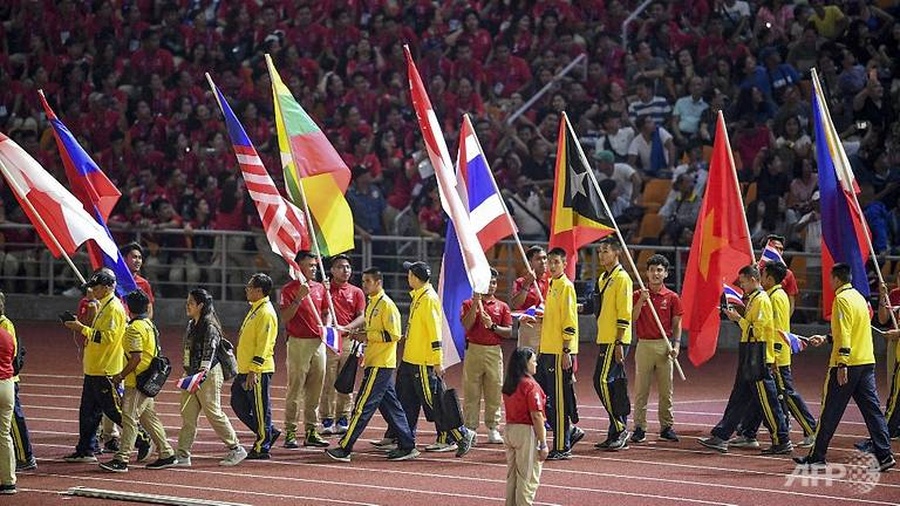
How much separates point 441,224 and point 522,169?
148 cm

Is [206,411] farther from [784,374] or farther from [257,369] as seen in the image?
[784,374]

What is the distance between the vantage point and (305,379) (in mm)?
16172

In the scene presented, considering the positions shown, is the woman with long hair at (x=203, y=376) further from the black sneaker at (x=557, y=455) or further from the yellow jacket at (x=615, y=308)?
the yellow jacket at (x=615, y=308)

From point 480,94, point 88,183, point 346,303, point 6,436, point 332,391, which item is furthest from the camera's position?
point 480,94

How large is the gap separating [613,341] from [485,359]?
3.91 ft

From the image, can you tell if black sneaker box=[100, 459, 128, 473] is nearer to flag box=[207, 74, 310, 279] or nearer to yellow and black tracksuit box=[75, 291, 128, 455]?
yellow and black tracksuit box=[75, 291, 128, 455]

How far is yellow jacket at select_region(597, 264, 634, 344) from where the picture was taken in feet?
51.2

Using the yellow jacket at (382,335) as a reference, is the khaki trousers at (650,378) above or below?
below

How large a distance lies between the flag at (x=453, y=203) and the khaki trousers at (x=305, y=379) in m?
1.47

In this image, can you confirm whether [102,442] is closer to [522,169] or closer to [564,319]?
[564,319]

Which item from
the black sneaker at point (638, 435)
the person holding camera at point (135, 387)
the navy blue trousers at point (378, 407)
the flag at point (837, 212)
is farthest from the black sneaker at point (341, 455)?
the flag at point (837, 212)

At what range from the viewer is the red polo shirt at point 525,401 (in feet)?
38.0

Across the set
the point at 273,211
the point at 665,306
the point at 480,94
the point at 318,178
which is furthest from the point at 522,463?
the point at 480,94

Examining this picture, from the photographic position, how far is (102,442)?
15781 mm
